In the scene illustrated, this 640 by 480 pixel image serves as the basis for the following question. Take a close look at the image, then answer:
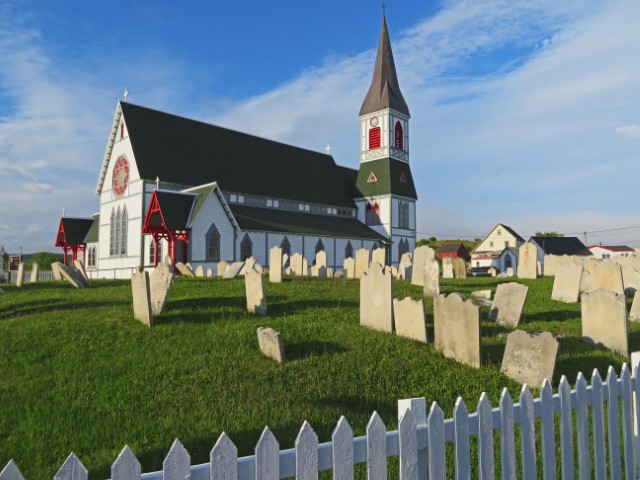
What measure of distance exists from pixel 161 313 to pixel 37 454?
19.1 ft

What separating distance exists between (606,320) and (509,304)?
2.10 m

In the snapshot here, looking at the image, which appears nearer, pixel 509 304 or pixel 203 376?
pixel 203 376

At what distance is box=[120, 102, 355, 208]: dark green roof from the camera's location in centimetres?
3459

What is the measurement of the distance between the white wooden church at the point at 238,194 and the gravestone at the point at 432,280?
19.1 m

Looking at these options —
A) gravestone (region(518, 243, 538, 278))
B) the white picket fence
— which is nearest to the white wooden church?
gravestone (region(518, 243, 538, 278))

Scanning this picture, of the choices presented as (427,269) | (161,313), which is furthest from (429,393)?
(427,269)

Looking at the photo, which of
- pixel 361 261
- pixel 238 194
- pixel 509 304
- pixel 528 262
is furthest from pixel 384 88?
pixel 509 304

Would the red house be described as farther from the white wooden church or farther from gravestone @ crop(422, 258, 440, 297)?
gravestone @ crop(422, 258, 440, 297)

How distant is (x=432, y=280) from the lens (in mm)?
14664

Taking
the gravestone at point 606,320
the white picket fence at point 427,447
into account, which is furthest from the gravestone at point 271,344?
the gravestone at point 606,320

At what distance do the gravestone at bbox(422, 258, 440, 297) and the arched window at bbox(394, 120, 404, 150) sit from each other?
3751cm

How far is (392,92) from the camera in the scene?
5122cm

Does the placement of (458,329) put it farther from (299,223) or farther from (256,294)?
(299,223)

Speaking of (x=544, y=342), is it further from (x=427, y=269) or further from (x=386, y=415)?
(x=427, y=269)
